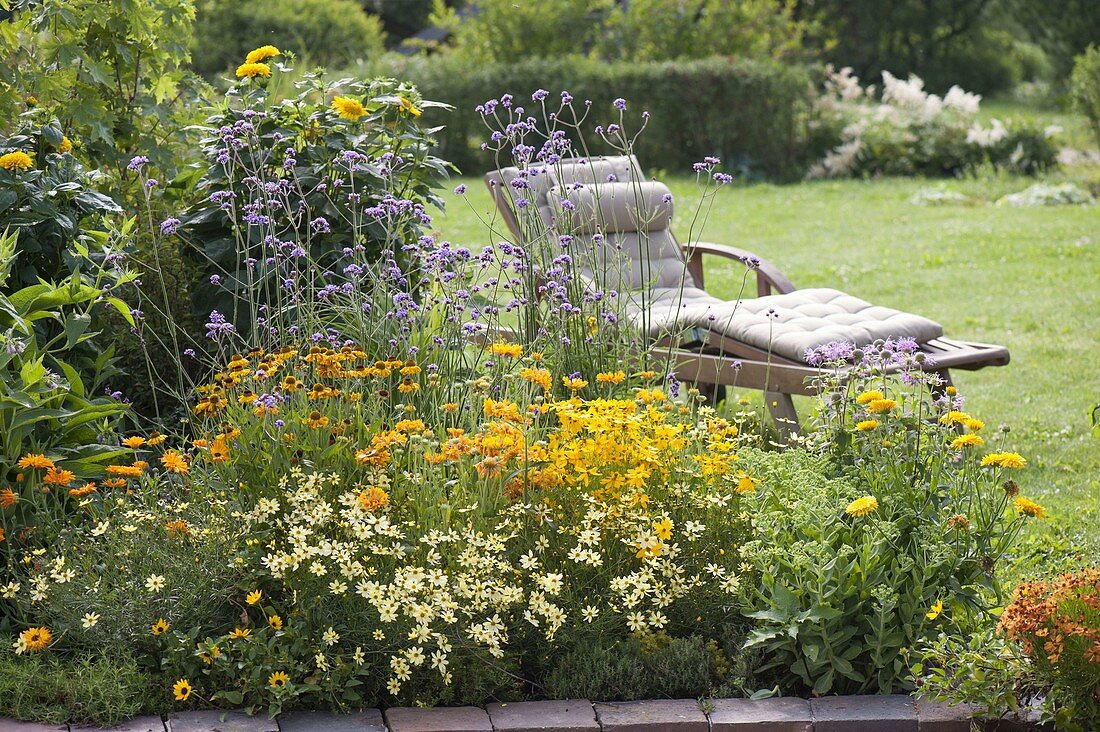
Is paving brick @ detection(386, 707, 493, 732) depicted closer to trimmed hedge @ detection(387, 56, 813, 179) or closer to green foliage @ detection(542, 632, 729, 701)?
green foliage @ detection(542, 632, 729, 701)

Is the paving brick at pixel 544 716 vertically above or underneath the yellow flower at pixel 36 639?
underneath

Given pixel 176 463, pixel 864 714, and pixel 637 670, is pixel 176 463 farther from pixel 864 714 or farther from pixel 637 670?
pixel 864 714

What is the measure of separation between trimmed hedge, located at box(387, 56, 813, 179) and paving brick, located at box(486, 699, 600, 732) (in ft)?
34.5

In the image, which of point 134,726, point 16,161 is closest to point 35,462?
point 134,726

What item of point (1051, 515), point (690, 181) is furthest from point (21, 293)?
point (690, 181)

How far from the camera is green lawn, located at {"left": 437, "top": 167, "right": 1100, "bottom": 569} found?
15.3 feet

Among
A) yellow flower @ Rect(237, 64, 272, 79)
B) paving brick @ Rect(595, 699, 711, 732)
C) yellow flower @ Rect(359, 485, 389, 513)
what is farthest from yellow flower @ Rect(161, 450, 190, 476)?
yellow flower @ Rect(237, 64, 272, 79)

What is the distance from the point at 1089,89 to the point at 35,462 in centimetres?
1192

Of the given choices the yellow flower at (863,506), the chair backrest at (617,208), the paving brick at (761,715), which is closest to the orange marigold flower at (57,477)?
the paving brick at (761,715)

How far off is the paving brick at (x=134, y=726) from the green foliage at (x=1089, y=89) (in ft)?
39.2

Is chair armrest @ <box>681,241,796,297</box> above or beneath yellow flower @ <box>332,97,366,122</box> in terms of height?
beneath

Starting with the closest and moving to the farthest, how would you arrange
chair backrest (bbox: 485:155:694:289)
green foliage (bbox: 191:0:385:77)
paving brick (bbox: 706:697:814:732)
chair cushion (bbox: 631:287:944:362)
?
paving brick (bbox: 706:697:814:732)
chair cushion (bbox: 631:287:944:362)
chair backrest (bbox: 485:155:694:289)
green foliage (bbox: 191:0:385:77)

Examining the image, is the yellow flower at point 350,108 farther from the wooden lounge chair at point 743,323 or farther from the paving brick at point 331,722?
the paving brick at point 331,722

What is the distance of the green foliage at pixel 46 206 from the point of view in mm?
3439
